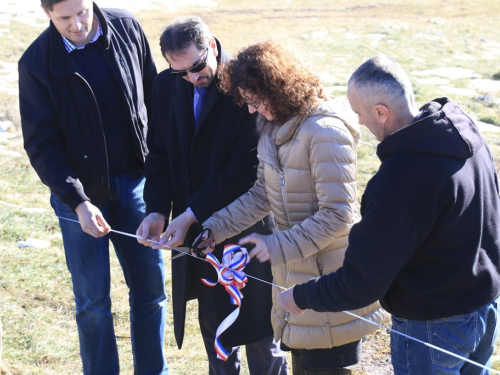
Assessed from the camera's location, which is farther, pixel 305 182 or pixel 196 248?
pixel 196 248

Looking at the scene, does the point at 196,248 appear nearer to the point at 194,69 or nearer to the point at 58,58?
the point at 194,69

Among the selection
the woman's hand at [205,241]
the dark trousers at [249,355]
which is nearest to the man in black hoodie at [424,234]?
the woman's hand at [205,241]

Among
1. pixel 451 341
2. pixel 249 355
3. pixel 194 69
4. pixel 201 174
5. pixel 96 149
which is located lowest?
pixel 249 355

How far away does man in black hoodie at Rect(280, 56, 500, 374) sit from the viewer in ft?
7.11

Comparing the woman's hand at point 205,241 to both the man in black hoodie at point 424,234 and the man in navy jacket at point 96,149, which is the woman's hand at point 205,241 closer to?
the man in navy jacket at point 96,149

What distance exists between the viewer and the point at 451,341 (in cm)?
239

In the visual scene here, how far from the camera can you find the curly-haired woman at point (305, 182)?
8.91 feet

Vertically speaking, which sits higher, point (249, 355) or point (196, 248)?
point (196, 248)

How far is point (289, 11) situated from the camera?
1202 inches

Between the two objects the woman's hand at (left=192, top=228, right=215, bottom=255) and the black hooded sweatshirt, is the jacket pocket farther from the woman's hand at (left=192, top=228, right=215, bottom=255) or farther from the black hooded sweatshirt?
the black hooded sweatshirt

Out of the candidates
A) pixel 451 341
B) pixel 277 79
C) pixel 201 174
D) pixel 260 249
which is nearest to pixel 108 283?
pixel 201 174

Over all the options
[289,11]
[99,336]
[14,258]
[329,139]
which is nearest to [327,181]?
[329,139]

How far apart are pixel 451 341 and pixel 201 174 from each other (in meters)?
1.58

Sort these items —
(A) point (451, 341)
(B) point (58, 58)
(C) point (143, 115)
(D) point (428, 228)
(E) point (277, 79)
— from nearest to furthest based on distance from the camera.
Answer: (D) point (428, 228)
(A) point (451, 341)
(E) point (277, 79)
(B) point (58, 58)
(C) point (143, 115)
